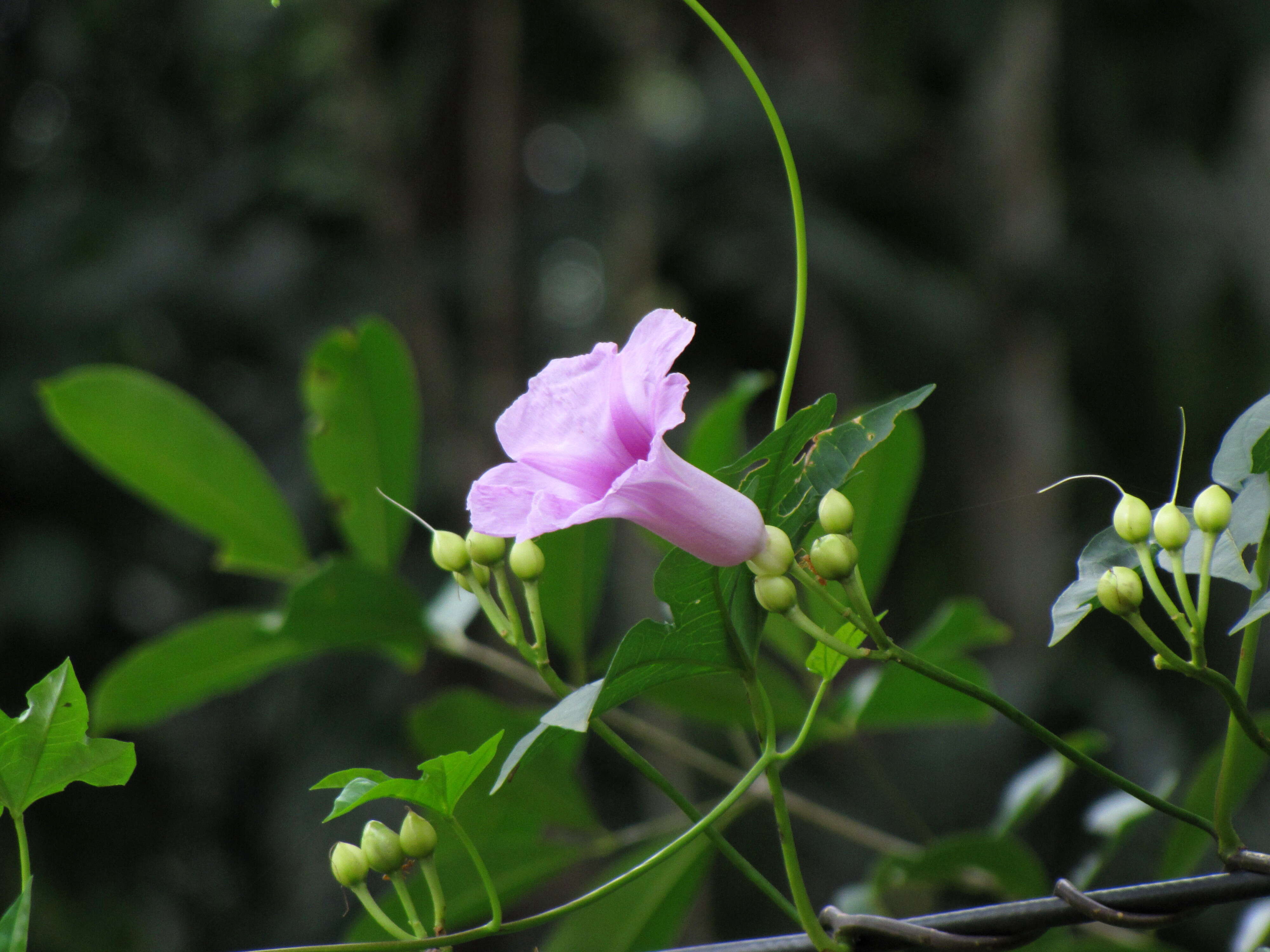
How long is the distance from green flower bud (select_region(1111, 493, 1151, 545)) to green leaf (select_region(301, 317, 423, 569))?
17.3 inches

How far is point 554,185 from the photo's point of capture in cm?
357

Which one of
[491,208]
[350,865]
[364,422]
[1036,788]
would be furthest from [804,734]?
[491,208]

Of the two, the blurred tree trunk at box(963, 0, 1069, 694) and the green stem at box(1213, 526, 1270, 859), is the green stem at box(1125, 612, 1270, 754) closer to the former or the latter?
the green stem at box(1213, 526, 1270, 859)

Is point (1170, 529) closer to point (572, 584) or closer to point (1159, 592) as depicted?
point (1159, 592)

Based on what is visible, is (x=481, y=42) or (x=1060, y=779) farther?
(x=481, y=42)

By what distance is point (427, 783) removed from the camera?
283 mm

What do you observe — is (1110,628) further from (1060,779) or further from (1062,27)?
(1060,779)

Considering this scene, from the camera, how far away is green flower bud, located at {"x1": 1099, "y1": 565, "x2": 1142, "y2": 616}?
0.28 metres

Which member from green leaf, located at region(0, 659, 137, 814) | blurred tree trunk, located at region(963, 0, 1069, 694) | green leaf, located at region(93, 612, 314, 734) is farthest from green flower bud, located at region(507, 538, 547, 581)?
blurred tree trunk, located at region(963, 0, 1069, 694)

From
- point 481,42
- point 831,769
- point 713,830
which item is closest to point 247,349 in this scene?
point 481,42

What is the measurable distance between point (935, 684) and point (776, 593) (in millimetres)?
329

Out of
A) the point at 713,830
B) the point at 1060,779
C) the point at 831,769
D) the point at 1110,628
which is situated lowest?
the point at 831,769

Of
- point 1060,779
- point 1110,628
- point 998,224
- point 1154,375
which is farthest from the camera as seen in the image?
point 998,224

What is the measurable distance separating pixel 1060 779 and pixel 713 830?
10.8 inches
